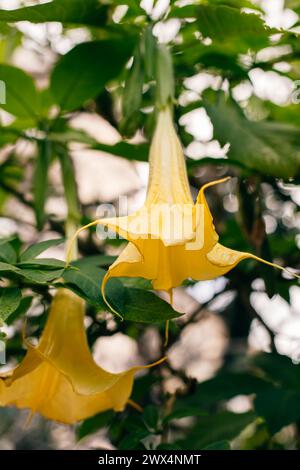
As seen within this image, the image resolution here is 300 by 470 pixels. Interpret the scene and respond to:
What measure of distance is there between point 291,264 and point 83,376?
2.10 feet

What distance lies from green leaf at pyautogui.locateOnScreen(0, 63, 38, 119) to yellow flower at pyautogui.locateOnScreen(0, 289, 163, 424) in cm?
40

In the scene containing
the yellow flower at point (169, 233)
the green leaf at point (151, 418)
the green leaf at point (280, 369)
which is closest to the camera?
the yellow flower at point (169, 233)

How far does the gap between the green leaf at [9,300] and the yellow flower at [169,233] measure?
106 mm

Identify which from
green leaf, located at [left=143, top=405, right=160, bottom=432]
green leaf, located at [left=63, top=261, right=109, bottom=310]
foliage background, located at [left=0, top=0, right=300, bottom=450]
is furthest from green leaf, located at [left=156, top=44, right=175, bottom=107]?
green leaf, located at [left=143, top=405, right=160, bottom=432]

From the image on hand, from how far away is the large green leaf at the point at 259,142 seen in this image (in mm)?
906

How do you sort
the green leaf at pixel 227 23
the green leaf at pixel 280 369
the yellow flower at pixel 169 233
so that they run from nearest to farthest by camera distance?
the yellow flower at pixel 169 233 → the green leaf at pixel 227 23 → the green leaf at pixel 280 369

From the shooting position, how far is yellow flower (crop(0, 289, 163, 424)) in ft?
2.50

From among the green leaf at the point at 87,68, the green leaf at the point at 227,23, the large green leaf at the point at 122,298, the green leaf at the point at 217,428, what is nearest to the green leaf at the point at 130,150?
the green leaf at the point at 87,68

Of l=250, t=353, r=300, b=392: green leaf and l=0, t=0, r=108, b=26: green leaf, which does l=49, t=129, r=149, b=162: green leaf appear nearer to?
l=0, t=0, r=108, b=26: green leaf

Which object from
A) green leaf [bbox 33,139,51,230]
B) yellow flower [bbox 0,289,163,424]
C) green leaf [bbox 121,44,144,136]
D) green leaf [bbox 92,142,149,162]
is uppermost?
green leaf [bbox 121,44,144,136]

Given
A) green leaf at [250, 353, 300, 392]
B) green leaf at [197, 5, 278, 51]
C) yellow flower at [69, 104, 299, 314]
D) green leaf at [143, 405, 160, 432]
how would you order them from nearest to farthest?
yellow flower at [69, 104, 299, 314] → green leaf at [197, 5, 278, 51] → green leaf at [143, 405, 160, 432] → green leaf at [250, 353, 300, 392]

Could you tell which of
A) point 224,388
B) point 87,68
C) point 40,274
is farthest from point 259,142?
point 224,388

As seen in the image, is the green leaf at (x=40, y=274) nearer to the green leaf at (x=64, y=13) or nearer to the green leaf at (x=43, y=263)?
the green leaf at (x=43, y=263)

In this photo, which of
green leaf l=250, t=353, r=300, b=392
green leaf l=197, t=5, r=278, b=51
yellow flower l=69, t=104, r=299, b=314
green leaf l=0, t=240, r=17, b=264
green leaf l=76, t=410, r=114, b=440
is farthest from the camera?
green leaf l=250, t=353, r=300, b=392
